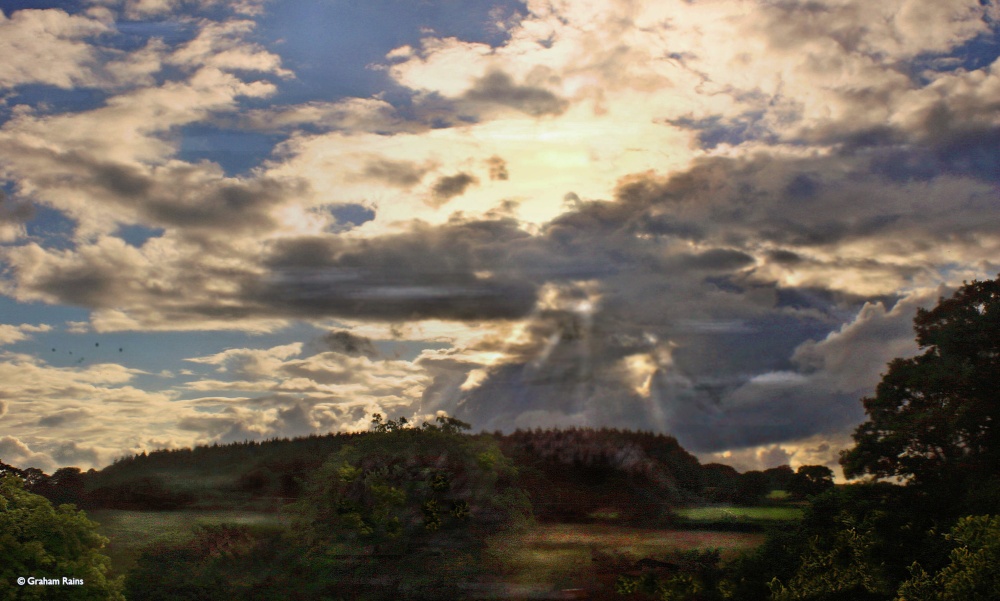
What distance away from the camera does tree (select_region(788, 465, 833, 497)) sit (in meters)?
19.2

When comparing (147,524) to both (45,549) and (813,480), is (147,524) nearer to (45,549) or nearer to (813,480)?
(45,549)

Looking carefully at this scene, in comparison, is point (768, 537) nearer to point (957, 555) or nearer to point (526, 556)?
point (957, 555)

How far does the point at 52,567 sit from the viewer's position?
43.8ft

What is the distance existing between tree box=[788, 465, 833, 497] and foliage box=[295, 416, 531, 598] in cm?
684

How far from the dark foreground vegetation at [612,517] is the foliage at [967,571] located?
0.03m

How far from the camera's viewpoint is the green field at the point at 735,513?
60.6ft

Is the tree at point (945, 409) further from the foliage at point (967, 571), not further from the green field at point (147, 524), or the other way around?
the green field at point (147, 524)

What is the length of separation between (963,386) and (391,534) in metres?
13.4

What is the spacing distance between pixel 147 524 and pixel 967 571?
719 inches

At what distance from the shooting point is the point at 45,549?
13.4 meters

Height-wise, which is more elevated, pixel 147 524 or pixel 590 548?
pixel 147 524

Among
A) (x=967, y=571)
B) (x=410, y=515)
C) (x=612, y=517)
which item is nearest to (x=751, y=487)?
(x=612, y=517)

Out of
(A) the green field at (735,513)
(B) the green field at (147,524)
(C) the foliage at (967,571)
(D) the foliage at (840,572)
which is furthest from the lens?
(A) the green field at (735,513)

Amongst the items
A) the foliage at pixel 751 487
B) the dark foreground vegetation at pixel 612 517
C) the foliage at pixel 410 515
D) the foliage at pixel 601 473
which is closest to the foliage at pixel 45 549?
the dark foreground vegetation at pixel 612 517
